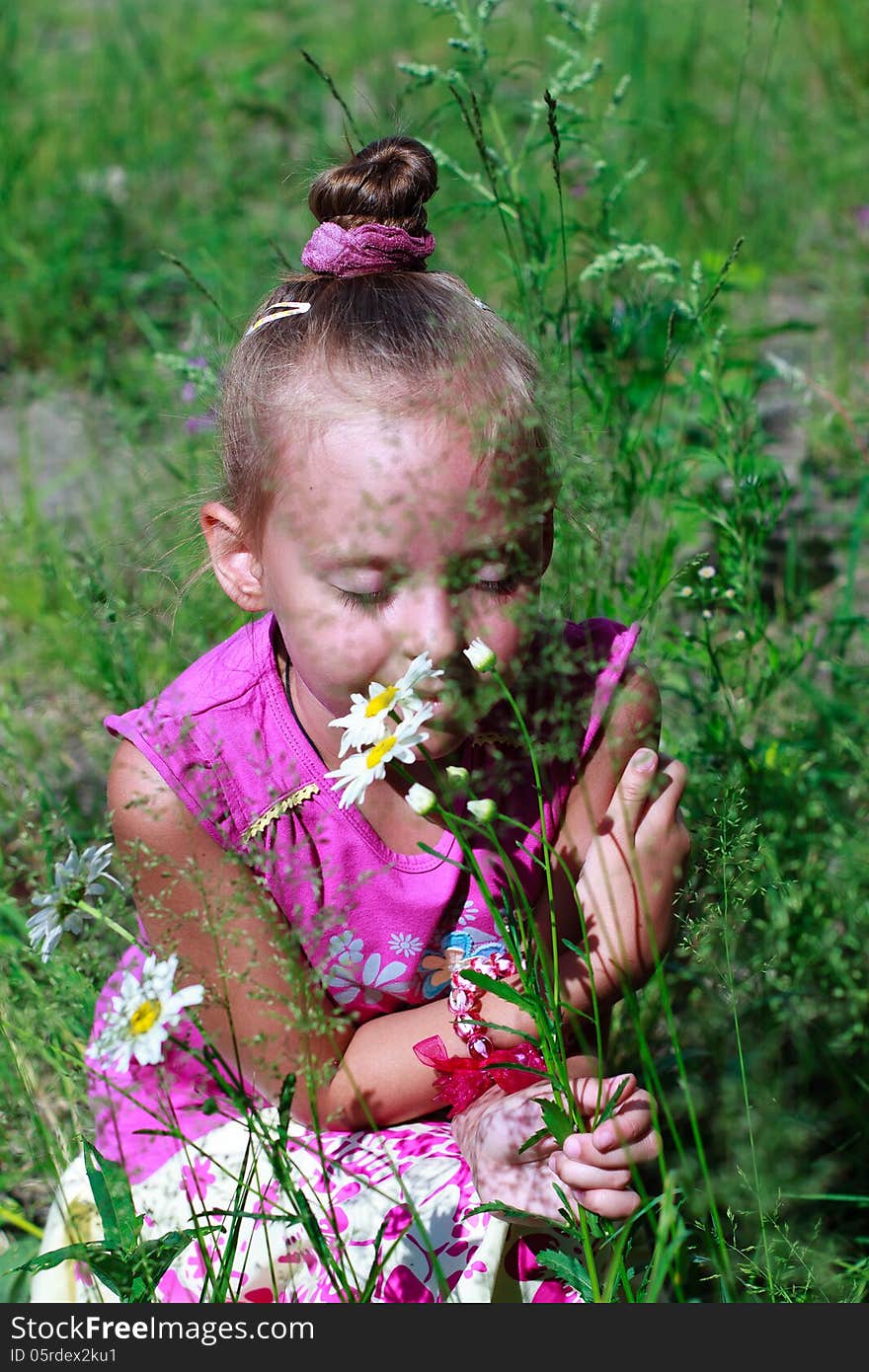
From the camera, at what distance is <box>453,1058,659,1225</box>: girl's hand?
1162mm

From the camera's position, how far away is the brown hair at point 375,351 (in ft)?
4.36

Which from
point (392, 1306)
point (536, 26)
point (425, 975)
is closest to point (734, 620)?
point (425, 975)

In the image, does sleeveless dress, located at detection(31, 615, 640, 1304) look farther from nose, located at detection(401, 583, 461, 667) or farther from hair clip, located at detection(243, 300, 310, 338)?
hair clip, located at detection(243, 300, 310, 338)

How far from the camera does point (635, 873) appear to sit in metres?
1.31

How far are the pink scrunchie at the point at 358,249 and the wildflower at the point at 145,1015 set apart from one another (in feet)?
2.45

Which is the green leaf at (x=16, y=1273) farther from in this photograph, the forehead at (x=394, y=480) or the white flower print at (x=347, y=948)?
the forehead at (x=394, y=480)

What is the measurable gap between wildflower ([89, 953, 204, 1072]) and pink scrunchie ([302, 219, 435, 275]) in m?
0.75

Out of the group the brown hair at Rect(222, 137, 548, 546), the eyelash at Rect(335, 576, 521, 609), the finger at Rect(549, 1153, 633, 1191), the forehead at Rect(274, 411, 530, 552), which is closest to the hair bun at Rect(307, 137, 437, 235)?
the brown hair at Rect(222, 137, 548, 546)

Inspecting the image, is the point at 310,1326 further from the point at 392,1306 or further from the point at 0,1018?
the point at 0,1018

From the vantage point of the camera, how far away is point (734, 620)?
5.97 feet

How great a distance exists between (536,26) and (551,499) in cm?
206

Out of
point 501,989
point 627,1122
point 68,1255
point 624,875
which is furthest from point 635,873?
point 68,1255

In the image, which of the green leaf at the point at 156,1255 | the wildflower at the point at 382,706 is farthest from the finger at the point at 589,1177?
the wildflower at the point at 382,706

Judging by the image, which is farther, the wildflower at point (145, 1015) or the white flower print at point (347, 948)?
the white flower print at point (347, 948)
